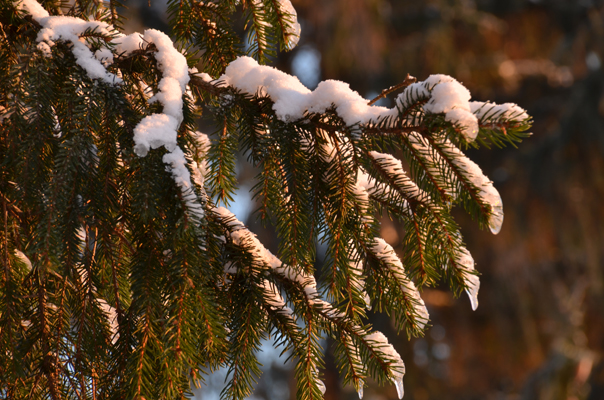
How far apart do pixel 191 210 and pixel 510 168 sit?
5043mm

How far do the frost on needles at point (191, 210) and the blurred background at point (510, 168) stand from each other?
4.17 m

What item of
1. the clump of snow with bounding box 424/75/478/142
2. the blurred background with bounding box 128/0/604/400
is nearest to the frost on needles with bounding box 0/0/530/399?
the clump of snow with bounding box 424/75/478/142

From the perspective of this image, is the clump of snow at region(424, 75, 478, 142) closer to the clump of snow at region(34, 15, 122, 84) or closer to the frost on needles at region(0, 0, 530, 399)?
the frost on needles at region(0, 0, 530, 399)

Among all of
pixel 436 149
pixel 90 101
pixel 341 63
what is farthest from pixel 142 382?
pixel 341 63

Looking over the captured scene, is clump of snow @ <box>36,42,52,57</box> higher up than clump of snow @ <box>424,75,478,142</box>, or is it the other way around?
clump of snow @ <box>424,75,478,142</box>

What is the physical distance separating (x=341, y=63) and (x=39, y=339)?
4.71 meters

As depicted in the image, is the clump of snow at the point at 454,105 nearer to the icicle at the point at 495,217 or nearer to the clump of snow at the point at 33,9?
the icicle at the point at 495,217

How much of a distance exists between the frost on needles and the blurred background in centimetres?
417

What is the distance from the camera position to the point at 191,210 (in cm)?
70

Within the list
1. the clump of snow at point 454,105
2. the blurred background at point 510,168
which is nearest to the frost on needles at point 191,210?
the clump of snow at point 454,105

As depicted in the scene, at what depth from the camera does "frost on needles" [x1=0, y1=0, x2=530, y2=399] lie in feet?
2.31

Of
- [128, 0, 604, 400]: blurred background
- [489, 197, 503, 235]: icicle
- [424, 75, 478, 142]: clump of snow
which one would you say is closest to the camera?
[424, 75, 478, 142]: clump of snow

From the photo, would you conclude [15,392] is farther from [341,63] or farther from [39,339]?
[341,63]

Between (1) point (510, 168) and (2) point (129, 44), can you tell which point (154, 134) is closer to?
(2) point (129, 44)
